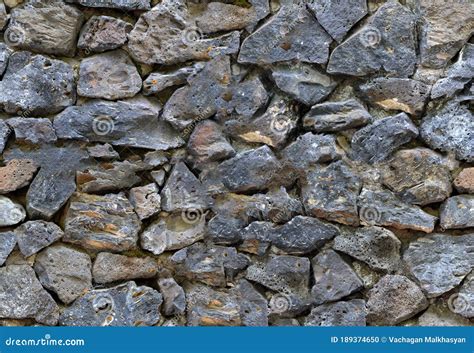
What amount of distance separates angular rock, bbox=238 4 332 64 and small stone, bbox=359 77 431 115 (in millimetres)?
303

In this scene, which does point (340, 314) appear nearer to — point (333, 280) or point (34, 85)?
point (333, 280)

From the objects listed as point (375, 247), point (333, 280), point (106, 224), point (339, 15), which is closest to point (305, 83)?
point (339, 15)

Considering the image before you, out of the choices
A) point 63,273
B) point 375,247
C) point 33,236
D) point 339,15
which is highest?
point 339,15

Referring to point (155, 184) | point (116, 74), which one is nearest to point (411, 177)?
point (155, 184)

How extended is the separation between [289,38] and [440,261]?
1287mm

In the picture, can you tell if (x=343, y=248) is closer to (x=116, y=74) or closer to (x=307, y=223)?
(x=307, y=223)

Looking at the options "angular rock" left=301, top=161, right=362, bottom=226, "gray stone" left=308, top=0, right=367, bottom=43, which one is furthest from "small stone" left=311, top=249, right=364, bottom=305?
"gray stone" left=308, top=0, right=367, bottom=43

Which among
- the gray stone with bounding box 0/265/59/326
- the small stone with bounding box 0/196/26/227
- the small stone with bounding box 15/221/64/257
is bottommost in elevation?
the gray stone with bounding box 0/265/59/326

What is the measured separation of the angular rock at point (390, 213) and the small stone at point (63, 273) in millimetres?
1387

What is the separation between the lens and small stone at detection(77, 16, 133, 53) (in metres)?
3.46

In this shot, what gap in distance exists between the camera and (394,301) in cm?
334

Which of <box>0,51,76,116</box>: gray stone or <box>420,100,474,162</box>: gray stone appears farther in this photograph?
<box>0,51,76,116</box>: gray stone

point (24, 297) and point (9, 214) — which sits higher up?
point (9, 214)

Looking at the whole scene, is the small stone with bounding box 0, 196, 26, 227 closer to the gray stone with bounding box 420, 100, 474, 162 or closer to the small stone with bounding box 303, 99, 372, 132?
the small stone with bounding box 303, 99, 372, 132
